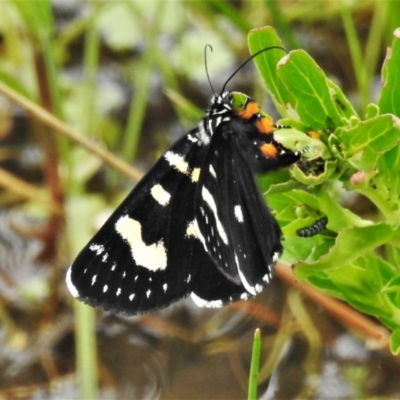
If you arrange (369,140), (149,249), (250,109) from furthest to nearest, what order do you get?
1. (149,249)
2. (250,109)
3. (369,140)

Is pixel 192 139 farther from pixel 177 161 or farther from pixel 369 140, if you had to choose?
pixel 369 140

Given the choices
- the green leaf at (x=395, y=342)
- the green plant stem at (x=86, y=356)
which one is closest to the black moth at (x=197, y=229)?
the green leaf at (x=395, y=342)

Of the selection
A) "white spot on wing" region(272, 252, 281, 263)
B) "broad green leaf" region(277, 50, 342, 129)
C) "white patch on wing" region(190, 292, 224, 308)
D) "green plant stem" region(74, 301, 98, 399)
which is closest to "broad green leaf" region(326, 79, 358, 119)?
"broad green leaf" region(277, 50, 342, 129)

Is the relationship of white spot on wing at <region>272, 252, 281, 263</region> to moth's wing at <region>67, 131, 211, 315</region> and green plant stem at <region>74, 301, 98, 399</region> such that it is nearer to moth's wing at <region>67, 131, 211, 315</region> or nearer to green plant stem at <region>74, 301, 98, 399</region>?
moth's wing at <region>67, 131, 211, 315</region>

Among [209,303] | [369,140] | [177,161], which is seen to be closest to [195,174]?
[177,161]

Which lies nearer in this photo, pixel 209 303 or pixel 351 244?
pixel 351 244

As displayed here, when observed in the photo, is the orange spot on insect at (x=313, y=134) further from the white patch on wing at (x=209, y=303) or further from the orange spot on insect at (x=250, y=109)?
the white patch on wing at (x=209, y=303)

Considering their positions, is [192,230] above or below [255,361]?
above
